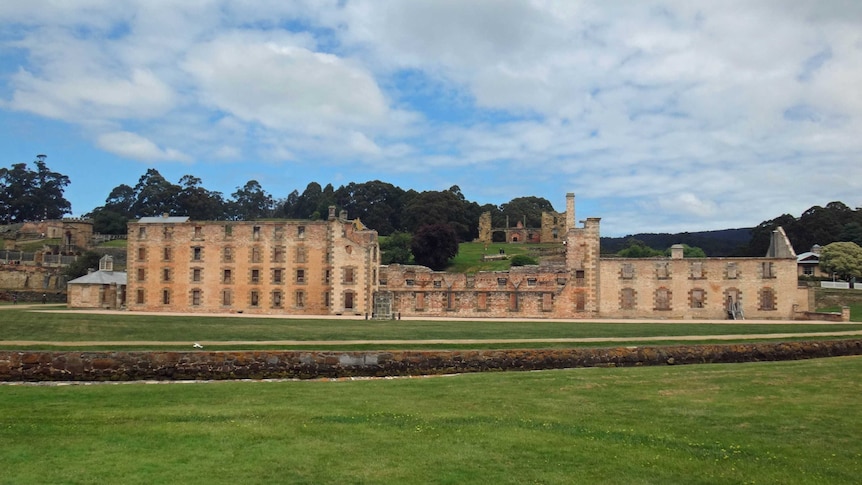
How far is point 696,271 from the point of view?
46.7 metres

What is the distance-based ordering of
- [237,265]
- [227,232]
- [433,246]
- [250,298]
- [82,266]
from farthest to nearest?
1. [433,246]
2. [82,266]
3. [227,232]
4. [237,265]
5. [250,298]

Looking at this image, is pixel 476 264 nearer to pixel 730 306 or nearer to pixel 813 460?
pixel 730 306

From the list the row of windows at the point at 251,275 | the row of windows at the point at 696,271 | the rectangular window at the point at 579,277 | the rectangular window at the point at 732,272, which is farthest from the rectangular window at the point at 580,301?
the row of windows at the point at 251,275

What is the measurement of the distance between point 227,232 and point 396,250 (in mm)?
32379

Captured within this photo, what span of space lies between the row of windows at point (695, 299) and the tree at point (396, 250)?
36.7m

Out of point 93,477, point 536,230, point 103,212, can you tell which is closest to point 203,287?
point 93,477

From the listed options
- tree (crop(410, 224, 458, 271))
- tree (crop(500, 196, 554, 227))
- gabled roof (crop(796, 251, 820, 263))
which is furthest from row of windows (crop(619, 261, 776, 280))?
tree (crop(500, 196, 554, 227))

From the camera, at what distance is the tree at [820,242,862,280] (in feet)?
229

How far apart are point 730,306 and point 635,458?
41516mm

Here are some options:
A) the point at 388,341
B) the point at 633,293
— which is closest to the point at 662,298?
the point at 633,293

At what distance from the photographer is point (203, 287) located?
50844 mm

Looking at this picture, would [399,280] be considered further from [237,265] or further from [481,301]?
[237,265]

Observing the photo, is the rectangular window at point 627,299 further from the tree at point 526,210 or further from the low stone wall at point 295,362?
the tree at point 526,210

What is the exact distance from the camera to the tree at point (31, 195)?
128 meters
